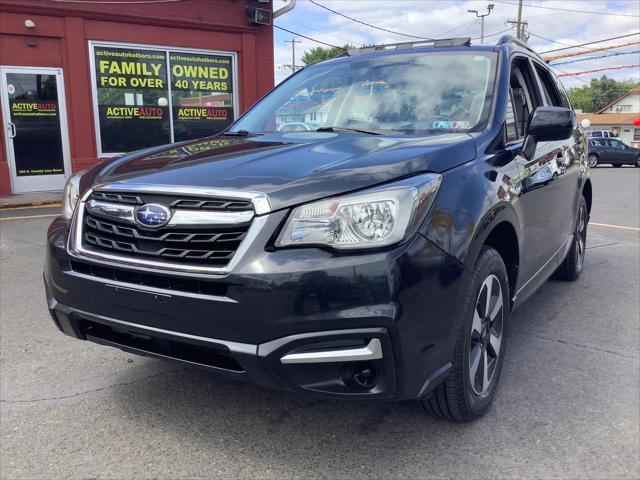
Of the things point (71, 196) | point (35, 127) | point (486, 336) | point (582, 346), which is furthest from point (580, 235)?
point (35, 127)

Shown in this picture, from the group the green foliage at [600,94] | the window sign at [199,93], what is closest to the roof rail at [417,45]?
the window sign at [199,93]

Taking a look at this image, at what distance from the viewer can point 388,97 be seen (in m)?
3.49

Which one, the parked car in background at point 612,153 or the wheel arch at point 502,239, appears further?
the parked car in background at point 612,153

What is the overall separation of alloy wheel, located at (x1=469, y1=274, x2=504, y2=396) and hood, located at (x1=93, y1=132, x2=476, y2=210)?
26.1 inches

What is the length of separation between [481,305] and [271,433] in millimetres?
1145

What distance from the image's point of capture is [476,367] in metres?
2.81

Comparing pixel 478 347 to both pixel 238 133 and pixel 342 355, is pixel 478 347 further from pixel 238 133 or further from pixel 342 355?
pixel 238 133

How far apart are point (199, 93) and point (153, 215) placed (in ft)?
39.6

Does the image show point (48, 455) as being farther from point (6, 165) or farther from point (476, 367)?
point (6, 165)

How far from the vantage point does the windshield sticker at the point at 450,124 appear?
3.11 metres

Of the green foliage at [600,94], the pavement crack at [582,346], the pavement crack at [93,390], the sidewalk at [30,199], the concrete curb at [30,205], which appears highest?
the green foliage at [600,94]

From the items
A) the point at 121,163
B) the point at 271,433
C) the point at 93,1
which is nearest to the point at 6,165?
the point at 93,1

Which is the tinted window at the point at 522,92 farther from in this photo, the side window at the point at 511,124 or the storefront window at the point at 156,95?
the storefront window at the point at 156,95

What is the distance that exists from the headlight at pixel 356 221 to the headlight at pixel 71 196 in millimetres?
1203
